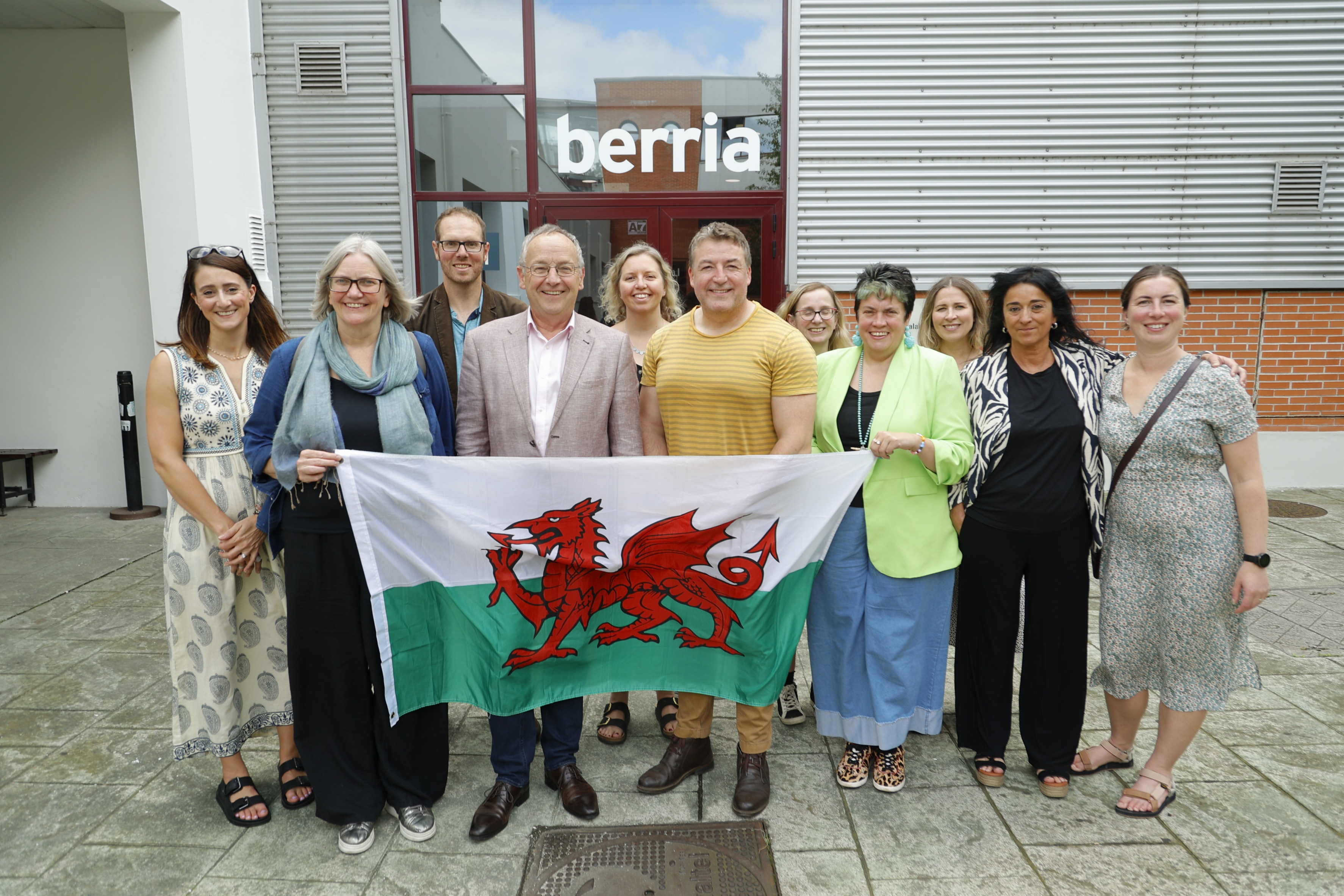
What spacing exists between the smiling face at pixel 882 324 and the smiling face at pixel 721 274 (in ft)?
1.47

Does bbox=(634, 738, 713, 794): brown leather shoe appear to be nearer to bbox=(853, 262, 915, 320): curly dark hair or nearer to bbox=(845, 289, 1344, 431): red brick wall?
bbox=(853, 262, 915, 320): curly dark hair

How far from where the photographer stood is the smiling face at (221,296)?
9.54ft

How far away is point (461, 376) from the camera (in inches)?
124

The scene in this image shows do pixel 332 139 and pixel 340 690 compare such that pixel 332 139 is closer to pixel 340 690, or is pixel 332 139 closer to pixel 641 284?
pixel 641 284

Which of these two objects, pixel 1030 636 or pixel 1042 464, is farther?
pixel 1030 636

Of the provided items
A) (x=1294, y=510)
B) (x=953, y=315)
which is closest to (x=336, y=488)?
(x=953, y=315)

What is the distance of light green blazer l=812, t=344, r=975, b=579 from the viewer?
302 cm

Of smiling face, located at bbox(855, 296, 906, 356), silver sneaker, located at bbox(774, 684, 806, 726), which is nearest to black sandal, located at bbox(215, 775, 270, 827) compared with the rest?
silver sneaker, located at bbox(774, 684, 806, 726)

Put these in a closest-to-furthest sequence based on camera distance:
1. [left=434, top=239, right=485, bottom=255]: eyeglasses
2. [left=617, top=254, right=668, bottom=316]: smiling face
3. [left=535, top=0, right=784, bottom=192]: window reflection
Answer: [left=434, top=239, right=485, bottom=255]: eyeglasses < [left=617, top=254, right=668, bottom=316]: smiling face < [left=535, top=0, right=784, bottom=192]: window reflection

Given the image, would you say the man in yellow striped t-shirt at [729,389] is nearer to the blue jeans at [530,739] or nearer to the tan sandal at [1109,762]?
the blue jeans at [530,739]

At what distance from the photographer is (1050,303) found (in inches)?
119

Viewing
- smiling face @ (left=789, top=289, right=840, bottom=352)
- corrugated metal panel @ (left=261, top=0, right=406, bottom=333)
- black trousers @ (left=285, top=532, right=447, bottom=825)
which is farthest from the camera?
corrugated metal panel @ (left=261, top=0, right=406, bottom=333)

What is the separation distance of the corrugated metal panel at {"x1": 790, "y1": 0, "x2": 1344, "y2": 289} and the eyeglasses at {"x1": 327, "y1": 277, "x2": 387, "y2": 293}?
5.76 meters

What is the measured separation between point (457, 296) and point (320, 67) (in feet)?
17.1
